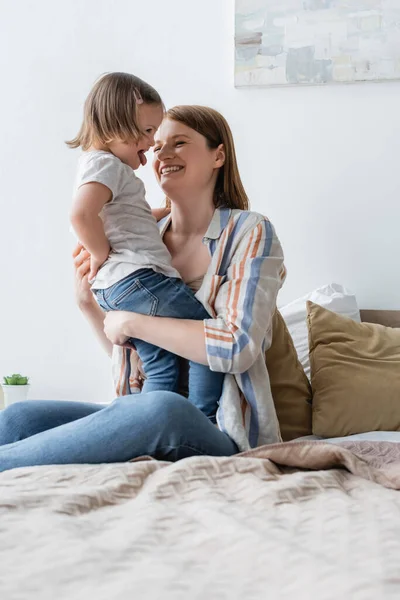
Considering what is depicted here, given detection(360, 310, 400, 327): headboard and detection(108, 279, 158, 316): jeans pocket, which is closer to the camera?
detection(108, 279, 158, 316): jeans pocket

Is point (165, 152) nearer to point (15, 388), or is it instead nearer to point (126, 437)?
point (126, 437)

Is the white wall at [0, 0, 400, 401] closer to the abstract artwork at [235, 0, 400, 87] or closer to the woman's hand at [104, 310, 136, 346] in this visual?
the abstract artwork at [235, 0, 400, 87]

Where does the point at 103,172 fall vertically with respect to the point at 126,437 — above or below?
above

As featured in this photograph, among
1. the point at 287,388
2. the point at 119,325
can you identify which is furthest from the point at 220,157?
the point at 287,388

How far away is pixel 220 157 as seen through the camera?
83.7 inches

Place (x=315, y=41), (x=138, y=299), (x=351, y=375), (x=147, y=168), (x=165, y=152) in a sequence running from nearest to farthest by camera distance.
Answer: (x=138, y=299) → (x=165, y=152) → (x=351, y=375) → (x=315, y=41) → (x=147, y=168)

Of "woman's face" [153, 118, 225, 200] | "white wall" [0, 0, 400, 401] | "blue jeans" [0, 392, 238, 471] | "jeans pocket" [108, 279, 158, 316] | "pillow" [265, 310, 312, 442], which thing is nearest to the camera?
"blue jeans" [0, 392, 238, 471]

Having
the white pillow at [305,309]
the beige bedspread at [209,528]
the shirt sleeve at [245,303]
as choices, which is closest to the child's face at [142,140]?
the shirt sleeve at [245,303]

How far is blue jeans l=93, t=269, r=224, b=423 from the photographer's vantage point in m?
1.88

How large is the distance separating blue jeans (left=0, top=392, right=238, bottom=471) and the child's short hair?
0.71 m

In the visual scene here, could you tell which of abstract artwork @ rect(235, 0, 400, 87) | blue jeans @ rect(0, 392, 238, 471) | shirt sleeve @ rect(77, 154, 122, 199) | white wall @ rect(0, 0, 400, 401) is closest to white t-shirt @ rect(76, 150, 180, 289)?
shirt sleeve @ rect(77, 154, 122, 199)

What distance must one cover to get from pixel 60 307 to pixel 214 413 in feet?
4.48

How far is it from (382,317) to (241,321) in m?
0.99

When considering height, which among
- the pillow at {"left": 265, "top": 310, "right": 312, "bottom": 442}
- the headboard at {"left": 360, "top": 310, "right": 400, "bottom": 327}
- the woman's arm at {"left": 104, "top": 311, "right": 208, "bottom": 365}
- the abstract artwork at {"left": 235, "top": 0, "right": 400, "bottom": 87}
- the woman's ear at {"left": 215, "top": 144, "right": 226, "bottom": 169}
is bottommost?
the pillow at {"left": 265, "top": 310, "right": 312, "bottom": 442}
